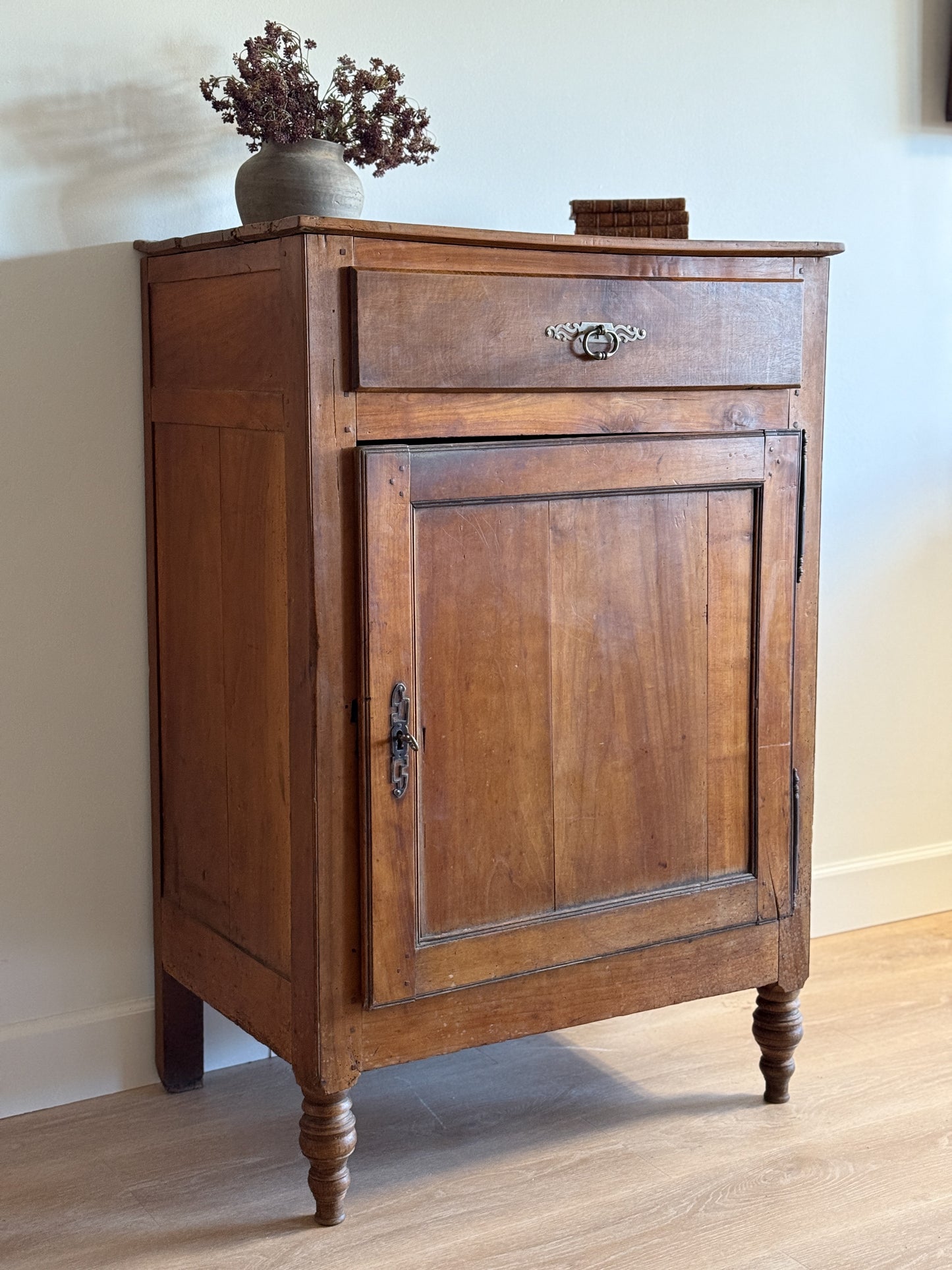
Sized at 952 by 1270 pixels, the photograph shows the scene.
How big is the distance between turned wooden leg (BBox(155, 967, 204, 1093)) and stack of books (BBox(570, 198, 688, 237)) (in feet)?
3.79

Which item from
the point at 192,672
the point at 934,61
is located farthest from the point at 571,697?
the point at 934,61

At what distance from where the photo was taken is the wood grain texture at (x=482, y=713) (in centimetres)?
162

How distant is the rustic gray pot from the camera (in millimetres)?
1750

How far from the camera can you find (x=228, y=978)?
5.93ft

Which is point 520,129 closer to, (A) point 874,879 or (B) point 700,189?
(B) point 700,189

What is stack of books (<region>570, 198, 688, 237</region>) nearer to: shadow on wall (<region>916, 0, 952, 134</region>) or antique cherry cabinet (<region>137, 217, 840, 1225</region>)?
antique cherry cabinet (<region>137, 217, 840, 1225</region>)

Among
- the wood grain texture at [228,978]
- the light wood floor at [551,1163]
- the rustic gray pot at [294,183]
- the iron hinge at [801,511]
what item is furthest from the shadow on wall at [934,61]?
the wood grain texture at [228,978]

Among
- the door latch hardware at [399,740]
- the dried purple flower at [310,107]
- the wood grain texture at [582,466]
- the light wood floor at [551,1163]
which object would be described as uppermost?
the dried purple flower at [310,107]

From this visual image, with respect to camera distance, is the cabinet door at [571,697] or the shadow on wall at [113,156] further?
the shadow on wall at [113,156]

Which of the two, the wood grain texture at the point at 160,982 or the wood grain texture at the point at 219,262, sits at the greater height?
the wood grain texture at the point at 219,262

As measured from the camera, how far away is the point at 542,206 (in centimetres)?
219

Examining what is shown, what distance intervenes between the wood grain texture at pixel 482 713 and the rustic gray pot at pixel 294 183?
1.44ft

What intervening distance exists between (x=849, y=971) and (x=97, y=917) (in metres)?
1.23

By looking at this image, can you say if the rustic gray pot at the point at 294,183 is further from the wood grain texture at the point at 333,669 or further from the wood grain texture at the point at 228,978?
the wood grain texture at the point at 228,978
